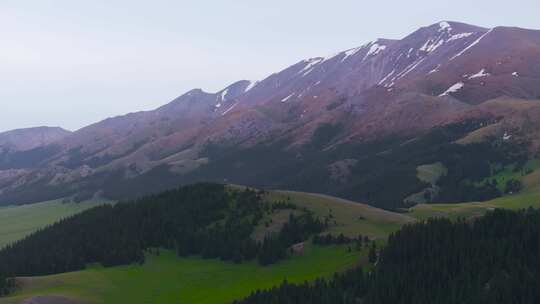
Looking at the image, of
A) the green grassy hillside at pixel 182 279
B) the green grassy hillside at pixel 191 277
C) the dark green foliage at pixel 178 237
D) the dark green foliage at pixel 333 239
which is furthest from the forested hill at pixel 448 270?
the dark green foliage at pixel 178 237

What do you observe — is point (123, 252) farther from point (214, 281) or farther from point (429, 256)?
point (429, 256)

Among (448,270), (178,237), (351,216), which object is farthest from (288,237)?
(448,270)

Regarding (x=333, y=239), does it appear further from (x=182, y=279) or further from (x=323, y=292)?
(x=323, y=292)

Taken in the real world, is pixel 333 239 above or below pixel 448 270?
below

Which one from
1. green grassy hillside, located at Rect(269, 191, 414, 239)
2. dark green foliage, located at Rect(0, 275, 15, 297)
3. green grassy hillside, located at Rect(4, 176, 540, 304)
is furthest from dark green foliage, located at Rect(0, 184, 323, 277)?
dark green foliage, located at Rect(0, 275, 15, 297)

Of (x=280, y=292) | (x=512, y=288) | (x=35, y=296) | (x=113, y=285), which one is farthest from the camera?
(x=113, y=285)

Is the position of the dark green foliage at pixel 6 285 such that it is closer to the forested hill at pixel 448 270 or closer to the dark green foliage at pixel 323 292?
the dark green foliage at pixel 323 292

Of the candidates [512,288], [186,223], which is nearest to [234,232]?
[186,223]
